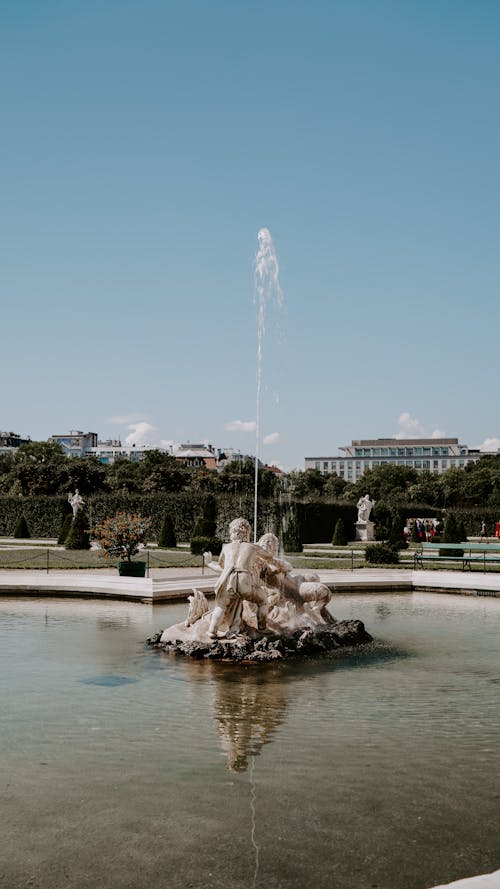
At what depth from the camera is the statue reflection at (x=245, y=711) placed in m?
6.86

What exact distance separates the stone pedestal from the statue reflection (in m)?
35.5

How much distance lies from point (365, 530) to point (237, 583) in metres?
34.7

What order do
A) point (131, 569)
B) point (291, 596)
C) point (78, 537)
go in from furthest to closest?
point (78, 537)
point (131, 569)
point (291, 596)

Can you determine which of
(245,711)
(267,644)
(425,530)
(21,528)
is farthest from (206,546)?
(425,530)

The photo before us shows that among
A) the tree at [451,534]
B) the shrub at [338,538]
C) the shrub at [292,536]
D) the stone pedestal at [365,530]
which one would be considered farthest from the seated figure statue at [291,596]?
the stone pedestal at [365,530]

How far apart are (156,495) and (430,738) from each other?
Answer: 118ft

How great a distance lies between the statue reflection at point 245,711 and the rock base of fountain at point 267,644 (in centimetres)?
69

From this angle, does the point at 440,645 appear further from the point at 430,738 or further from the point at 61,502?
the point at 61,502

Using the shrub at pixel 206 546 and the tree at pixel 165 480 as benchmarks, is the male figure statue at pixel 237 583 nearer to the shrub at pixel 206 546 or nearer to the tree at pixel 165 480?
the shrub at pixel 206 546

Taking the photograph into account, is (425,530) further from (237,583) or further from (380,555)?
(237,583)

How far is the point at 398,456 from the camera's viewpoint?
607 ft

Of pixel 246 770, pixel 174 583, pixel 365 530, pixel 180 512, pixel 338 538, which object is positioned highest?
pixel 180 512

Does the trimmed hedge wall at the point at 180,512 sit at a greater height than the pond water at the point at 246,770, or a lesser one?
greater

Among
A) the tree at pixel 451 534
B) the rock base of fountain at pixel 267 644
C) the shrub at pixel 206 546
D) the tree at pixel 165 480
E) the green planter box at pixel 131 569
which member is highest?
the tree at pixel 165 480
